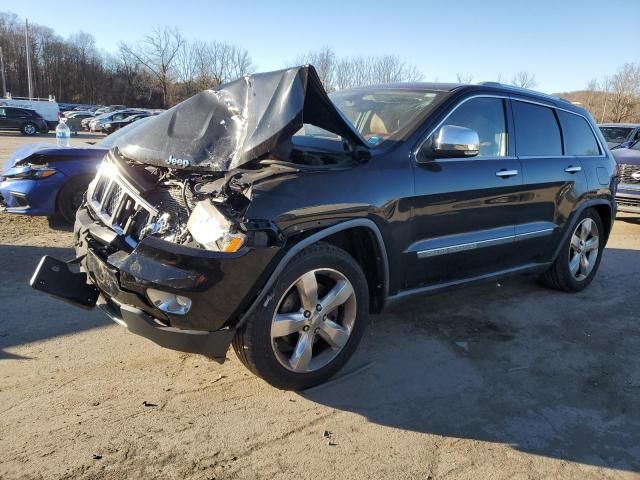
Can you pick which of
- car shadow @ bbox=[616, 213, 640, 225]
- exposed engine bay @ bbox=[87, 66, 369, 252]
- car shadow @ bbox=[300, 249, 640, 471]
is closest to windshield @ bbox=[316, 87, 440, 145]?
exposed engine bay @ bbox=[87, 66, 369, 252]

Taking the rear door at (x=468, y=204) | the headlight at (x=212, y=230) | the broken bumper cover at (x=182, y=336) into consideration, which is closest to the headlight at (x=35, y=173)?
the broken bumper cover at (x=182, y=336)

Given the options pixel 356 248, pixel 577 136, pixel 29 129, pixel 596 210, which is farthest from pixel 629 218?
pixel 29 129

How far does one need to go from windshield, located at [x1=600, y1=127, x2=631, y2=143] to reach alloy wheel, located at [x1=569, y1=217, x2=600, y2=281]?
10203 mm

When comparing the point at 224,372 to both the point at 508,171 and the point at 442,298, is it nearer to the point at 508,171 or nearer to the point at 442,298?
the point at 442,298

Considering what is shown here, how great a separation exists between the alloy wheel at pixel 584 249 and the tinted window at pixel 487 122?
5.05ft

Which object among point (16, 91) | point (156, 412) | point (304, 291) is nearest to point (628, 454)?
point (304, 291)

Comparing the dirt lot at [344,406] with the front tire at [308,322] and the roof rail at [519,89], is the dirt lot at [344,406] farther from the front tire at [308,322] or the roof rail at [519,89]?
the roof rail at [519,89]

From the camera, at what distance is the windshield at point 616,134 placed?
46.3 feet

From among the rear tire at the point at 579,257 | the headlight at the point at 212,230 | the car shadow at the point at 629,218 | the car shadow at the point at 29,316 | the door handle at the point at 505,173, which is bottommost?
the car shadow at the point at 29,316

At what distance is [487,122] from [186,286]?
9.22 feet

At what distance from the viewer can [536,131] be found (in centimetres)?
464

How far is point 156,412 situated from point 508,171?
3.11 m

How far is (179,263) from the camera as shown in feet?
8.57

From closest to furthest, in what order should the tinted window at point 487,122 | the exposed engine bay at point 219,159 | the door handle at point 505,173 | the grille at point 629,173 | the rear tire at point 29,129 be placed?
1. the exposed engine bay at point 219,159
2. the tinted window at point 487,122
3. the door handle at point 505,173
4. the grille at point 629,173
5. the rear tire at point 29,129
